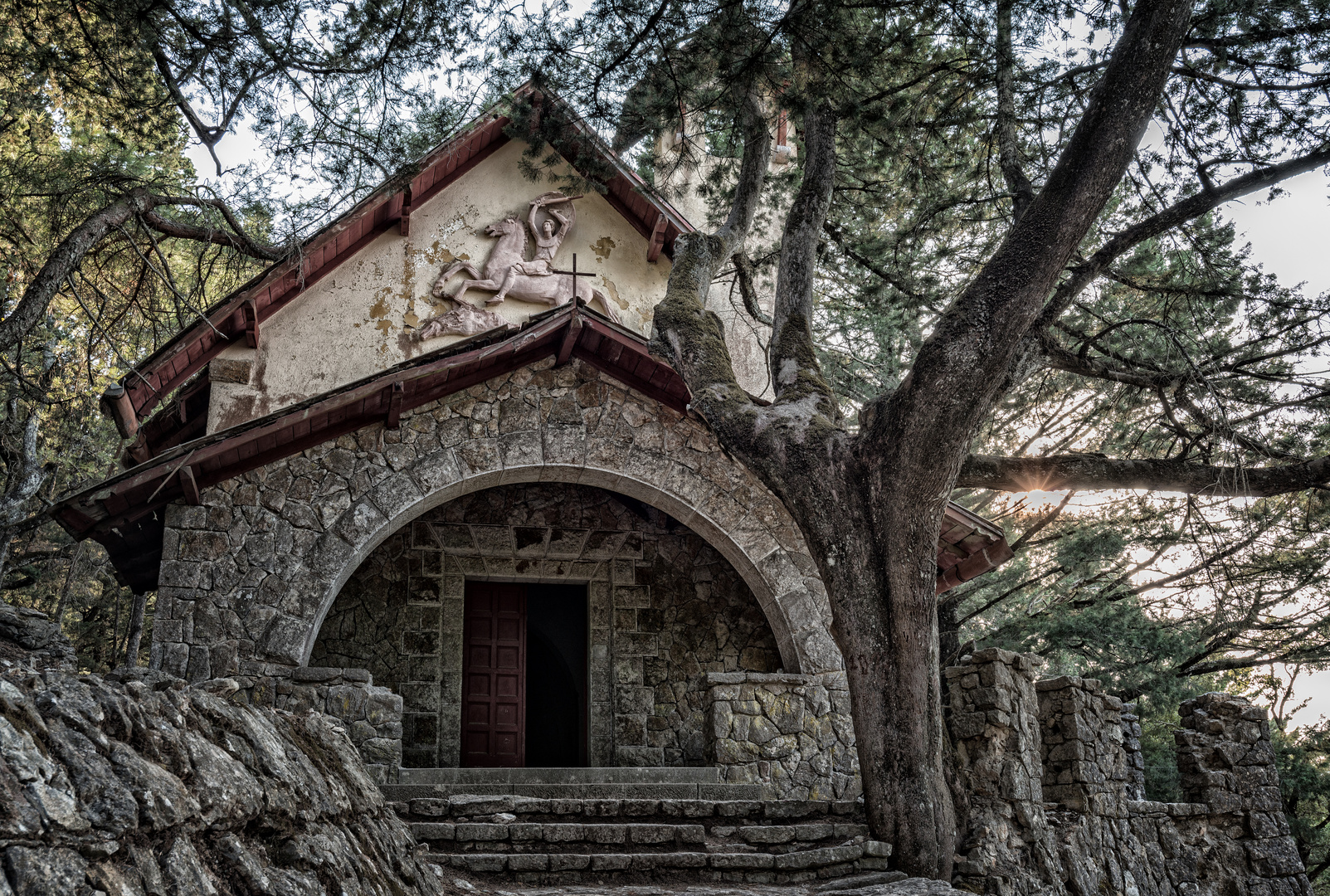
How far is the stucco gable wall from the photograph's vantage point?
8.01 m

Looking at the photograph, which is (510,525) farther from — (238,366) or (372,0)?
(372,0)

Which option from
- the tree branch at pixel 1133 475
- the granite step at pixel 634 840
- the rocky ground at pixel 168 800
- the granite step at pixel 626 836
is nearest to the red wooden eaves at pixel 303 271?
the granite step at pixel 634 840

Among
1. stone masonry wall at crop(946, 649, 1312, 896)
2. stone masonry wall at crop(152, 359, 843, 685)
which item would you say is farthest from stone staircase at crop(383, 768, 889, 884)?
stone masonry wall at crop(152, 359, 843, 685)

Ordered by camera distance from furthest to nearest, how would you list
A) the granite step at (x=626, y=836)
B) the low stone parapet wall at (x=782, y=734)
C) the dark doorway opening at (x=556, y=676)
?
the dark doorway opening at (x=556, y=676)
the low stone parapet wall at (x=782, y=734)
the granite step at (x=626, y=836)

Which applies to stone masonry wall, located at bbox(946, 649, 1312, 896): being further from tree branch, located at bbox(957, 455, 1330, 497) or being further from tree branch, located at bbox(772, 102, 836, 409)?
tree branch, located at bbox(772, 102, 836, 409)

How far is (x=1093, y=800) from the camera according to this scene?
6375 millimetres

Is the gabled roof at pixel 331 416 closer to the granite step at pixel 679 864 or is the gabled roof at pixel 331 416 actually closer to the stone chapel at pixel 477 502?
the stone chapel at pixel 477 502

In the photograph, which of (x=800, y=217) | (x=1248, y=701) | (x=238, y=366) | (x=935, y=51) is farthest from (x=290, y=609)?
(x=1248, y=701)

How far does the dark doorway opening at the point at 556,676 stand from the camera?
10180mm

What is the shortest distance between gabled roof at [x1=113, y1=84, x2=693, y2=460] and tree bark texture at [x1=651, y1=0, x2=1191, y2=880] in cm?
302

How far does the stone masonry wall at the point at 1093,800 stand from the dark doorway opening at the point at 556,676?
4.28 metres

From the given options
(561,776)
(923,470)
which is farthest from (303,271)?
(923,470)

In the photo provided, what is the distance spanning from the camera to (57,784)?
186 centimetres

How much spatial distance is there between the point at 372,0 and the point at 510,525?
496cm
